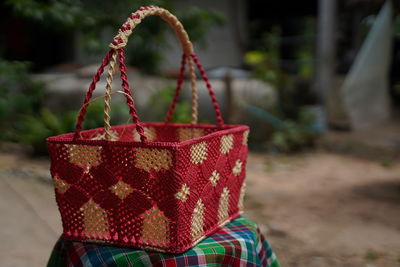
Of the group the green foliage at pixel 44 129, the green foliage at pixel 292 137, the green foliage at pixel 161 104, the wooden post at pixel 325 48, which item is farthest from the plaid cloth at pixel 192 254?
the wooden post at pixel 325 48

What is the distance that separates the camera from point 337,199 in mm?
3594

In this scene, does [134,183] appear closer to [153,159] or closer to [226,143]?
[153,159]

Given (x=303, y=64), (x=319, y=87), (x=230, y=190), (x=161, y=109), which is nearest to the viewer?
(x=230, y=190)

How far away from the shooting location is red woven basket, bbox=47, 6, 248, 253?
1.13m

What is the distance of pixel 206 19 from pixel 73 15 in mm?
1771

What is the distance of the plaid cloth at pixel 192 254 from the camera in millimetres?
1178

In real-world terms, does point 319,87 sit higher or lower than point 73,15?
lower

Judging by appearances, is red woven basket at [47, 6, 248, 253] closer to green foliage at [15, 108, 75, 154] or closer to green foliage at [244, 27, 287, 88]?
green foliage at [15, 108, 75, 154]

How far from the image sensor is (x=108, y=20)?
18.0 feet

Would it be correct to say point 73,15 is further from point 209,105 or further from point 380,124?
point 380,124

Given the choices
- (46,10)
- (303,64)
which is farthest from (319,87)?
(46,10)

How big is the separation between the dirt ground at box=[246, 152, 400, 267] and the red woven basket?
1304 millimetres

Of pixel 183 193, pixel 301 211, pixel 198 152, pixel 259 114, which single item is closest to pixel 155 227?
pixel 183 193

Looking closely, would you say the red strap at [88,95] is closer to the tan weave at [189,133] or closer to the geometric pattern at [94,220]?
the geometric pattern at [94,220]
